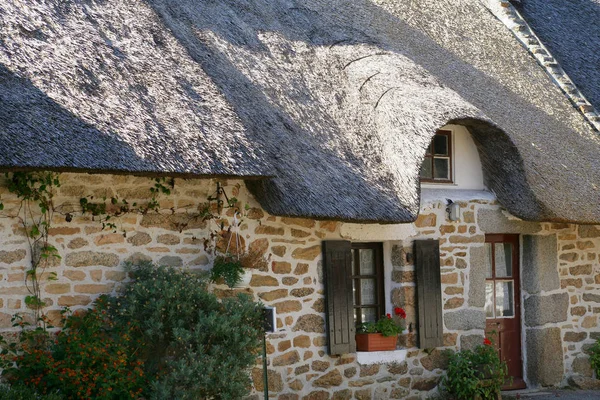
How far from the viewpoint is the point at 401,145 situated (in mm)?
8891

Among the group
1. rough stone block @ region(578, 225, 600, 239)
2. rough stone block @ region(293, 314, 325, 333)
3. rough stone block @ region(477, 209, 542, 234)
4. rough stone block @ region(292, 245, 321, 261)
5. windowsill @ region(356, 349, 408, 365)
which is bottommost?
windowsill @ region(356, 349, 408, 365)

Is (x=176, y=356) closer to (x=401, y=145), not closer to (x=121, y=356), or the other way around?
(x=121, y=356)

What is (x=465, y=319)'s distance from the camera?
980 cm

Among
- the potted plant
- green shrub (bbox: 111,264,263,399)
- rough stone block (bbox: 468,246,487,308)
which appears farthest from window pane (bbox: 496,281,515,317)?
green shrub (bbox: 111,264,263,399)

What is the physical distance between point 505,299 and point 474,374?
1.42m

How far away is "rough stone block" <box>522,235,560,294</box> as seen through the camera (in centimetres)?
1044

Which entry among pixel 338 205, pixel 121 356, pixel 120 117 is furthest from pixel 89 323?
pixel 338 205

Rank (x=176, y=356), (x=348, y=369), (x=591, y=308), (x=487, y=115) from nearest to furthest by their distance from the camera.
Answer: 1. (x=176, y=356)
2. (x=348, y=369)
3. (x=487, y=115)
4. (x=591, y=308)

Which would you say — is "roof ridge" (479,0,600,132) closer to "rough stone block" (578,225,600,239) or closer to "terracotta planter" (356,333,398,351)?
"rough stone block" (578,225,600,239)

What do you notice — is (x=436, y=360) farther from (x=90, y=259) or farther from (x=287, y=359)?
(x=90, y=259)

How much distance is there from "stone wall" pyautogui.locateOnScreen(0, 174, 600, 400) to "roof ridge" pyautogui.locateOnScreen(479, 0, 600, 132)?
149cm

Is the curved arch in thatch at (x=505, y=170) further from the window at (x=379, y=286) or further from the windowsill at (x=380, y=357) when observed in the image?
the windowsill at (x=380, y=357)

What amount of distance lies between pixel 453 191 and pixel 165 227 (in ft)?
11.2

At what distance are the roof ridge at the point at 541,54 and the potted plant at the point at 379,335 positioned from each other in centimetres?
396
